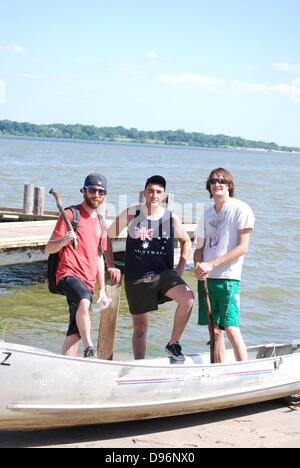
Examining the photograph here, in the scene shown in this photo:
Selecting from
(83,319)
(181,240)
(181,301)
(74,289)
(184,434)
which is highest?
(181,240)

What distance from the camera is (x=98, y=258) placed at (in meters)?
6.56

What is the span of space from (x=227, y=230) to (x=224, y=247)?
0.15 m

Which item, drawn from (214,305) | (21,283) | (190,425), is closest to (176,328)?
(214,305)

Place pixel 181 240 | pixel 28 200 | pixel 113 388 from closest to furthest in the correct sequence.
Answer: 1. pixel 113 388
2. pixel 181 240
3. pixel 28 200

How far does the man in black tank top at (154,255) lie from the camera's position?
6.63m

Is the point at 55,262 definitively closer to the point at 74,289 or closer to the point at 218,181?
the point at 74,289

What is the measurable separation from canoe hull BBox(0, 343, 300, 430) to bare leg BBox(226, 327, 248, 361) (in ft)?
0.38

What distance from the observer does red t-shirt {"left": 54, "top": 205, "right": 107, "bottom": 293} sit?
20.8 ft

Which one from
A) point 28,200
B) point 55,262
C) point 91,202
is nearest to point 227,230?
point 91,202

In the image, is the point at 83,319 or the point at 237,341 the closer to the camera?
the point at 83,319

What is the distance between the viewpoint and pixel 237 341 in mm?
6801

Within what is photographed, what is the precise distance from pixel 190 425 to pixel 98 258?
171 cm

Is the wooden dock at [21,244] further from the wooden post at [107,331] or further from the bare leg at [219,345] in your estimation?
the bare leg at [219,345]
